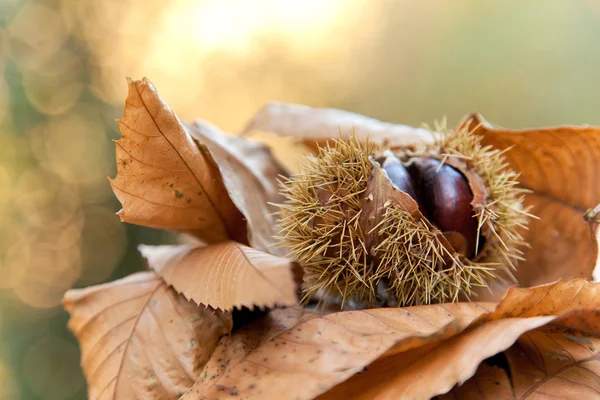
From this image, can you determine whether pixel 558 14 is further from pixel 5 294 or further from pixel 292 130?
pixel 5 294

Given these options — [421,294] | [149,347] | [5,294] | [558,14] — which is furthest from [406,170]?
[558,14]

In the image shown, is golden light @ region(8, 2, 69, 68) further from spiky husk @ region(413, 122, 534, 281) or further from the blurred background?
spiky husk @ region(413, 122, 534, 281)

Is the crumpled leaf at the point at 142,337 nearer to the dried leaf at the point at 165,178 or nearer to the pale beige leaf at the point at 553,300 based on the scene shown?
the dried leaf at the point at 165,178

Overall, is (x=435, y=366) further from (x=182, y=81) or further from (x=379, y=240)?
(x=182, y=81)

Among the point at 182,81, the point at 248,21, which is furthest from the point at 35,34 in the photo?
the point at 248,21

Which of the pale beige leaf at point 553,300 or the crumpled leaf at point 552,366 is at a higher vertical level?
the pale beige leaf at point 553,300

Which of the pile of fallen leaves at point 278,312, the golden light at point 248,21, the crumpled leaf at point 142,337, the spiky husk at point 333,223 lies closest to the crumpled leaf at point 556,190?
the pile of fallen leaves at point 278,312

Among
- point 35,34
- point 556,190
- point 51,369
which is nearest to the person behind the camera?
point 556,190
